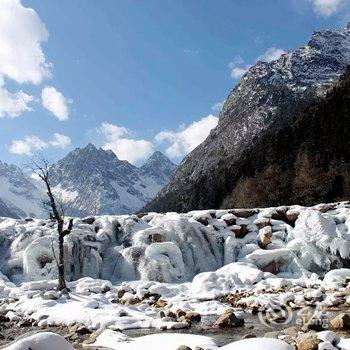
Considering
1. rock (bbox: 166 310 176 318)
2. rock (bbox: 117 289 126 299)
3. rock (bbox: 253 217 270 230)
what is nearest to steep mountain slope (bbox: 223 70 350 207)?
rock (bbox: 253 217 270 230)

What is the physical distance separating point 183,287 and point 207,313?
5.11 metres

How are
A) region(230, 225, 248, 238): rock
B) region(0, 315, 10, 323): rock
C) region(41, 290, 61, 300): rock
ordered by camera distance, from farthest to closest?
region(230, 225, 248, 238): rock
region(41, 290, 61, 300): rock
region(0, 315, 10, 323): rock

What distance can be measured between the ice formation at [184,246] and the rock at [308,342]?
1166 cm

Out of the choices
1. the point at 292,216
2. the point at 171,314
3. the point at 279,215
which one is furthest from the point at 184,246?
the point at 171,314

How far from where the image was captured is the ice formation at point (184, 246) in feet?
82.7

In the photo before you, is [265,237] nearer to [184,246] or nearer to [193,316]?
[184,246]

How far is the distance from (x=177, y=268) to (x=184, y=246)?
6.72 feet

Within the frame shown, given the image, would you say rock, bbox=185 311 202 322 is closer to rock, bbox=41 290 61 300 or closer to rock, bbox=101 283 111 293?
rock, bbox=41 290 61 300

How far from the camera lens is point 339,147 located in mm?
59156

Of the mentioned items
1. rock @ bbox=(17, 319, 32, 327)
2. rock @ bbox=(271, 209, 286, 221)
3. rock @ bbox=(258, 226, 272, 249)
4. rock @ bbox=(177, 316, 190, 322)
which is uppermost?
rock @ bbox=(271, 209, 286, 221)

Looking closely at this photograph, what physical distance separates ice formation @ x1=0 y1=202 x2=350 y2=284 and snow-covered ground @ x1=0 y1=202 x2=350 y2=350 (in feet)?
0.19

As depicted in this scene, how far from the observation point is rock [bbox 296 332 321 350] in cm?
1009

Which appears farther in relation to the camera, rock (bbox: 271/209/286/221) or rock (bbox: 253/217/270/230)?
rock (bbox: 271/209/286/221)

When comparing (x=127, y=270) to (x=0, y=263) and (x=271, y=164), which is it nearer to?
(x=0, y=263)
